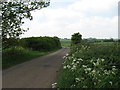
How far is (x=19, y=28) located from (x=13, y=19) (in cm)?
160

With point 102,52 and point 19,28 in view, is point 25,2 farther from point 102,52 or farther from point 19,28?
point 102,52

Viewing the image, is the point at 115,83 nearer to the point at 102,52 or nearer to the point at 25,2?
the point at 102,52

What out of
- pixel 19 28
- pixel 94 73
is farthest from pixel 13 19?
pixel 94 73

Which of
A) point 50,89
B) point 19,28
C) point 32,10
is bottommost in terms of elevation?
point 50,89

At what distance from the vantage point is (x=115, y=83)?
26.2 ft

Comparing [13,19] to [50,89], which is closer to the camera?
[50,89]

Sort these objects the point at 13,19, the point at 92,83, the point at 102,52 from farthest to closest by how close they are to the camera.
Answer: the point at 13,19 < the point at 102,52 < the point at 92,83

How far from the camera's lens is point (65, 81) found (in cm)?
1033

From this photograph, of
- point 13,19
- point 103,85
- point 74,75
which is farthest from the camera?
point 13,19

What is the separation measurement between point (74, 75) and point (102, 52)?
3.77 meters

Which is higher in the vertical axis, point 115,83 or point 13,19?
point 13,19

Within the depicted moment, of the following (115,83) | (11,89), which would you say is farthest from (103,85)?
(11,89)

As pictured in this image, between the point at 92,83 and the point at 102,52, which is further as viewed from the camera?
the point at 102,52

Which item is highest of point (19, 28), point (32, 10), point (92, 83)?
point (32, 10)
